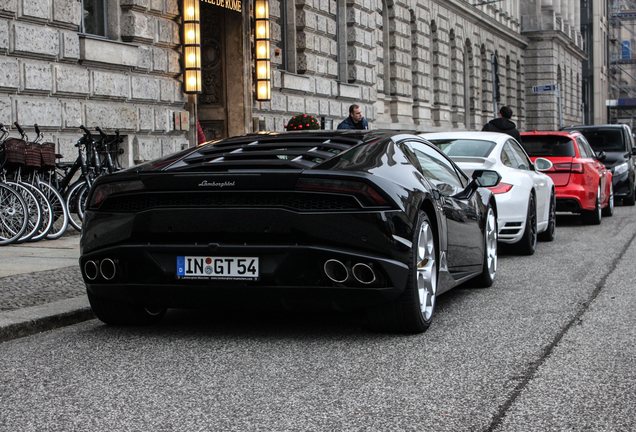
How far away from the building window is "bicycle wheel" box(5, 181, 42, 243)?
3854 millimetres

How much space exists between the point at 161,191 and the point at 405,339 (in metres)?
1.63

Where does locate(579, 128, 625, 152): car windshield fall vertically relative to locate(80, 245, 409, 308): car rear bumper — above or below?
above

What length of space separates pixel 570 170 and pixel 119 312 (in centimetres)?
965

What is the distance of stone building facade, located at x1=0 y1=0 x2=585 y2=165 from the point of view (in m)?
12.4

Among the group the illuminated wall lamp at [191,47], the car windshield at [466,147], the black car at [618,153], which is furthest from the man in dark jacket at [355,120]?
the black car at [618,153]

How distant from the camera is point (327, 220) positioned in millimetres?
4895

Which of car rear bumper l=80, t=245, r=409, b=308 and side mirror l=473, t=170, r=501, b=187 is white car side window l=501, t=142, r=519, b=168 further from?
car rear bumper l=80, t=245, r=409, b=308

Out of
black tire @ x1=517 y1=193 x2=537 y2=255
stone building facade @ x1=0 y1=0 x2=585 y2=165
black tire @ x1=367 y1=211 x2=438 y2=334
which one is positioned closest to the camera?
black tire @ x1=367 y1=211 x2=438 y2=334

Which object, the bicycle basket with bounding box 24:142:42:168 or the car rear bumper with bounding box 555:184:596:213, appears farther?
the car rear bumper with bounding box 555:184:596:213

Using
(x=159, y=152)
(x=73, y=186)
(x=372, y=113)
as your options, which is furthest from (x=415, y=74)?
(x=73, y=186)

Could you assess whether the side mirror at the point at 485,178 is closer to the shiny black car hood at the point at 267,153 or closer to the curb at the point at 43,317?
the shiny black car hood at the point at 267,153

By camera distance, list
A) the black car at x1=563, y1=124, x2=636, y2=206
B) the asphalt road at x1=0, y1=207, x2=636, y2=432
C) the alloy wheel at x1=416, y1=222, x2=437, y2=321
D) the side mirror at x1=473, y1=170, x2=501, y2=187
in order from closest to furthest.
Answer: the asphalt road at x1=0, y1=207, x2=636, y2=432 → the alloy wheel at x1=416, y1=222, x2=437, y2=321 → the side mirror at x1=473, y1=170, x2=501, y2=187 → the black car at x1=563, y1=124, x2=636, y2=206

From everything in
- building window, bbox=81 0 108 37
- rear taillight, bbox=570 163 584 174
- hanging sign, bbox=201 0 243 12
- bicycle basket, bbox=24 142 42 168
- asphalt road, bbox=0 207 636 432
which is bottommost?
asphalt road, bbox=0 207 636 432

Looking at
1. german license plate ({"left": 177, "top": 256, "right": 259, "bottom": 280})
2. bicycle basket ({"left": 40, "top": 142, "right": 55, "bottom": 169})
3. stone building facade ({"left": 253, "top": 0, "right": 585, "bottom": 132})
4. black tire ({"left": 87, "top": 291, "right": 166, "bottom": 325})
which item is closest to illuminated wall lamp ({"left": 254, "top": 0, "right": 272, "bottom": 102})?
stone building facade ({"left": 253, "top": 0, "right": 585, "bottom": 132})
